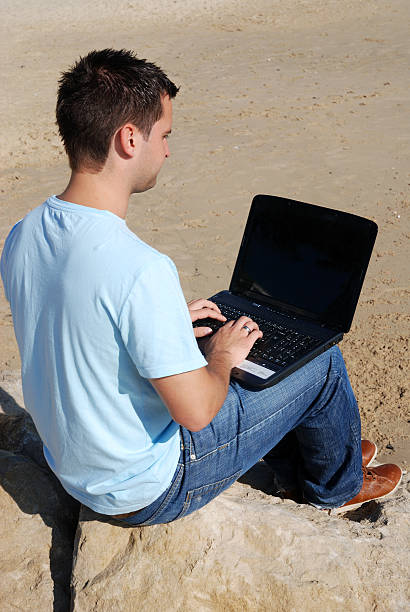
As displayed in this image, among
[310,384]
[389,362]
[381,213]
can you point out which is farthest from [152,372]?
[381,213]

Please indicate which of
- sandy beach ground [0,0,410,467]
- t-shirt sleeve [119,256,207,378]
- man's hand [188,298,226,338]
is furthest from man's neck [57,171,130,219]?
sandy beach ground [0,0,410,467]

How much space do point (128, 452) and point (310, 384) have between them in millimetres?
796

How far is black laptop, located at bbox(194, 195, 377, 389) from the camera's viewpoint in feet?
9.35

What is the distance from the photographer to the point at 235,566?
2361 millimetres

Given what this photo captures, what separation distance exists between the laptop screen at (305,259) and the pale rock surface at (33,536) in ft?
4.17

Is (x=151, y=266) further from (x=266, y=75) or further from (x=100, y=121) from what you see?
(x=266, y=75)

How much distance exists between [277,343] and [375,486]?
823 millimetres

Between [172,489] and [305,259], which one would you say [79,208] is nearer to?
[172,489]

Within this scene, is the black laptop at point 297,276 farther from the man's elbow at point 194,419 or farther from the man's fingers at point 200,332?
the man's elbow at point 194,419

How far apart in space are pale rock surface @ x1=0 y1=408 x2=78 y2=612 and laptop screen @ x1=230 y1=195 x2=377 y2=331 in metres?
1.27

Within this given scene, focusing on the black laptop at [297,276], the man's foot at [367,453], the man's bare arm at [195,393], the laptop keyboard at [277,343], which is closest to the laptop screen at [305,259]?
the black laptop at [297,276]

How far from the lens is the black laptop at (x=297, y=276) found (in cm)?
285

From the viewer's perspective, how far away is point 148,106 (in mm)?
2039

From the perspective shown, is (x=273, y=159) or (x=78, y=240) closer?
(x=78, y=240)
